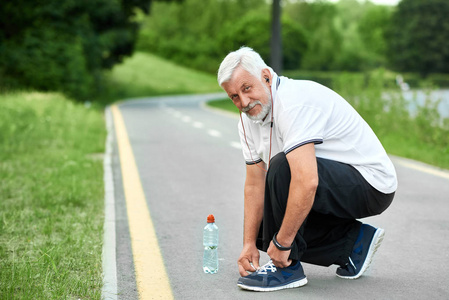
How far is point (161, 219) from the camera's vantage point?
633cm

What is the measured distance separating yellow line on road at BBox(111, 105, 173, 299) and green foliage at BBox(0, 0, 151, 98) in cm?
2005

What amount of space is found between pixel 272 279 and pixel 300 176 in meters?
0.76

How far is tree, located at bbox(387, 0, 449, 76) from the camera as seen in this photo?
7775 centimetres

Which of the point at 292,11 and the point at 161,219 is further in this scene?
the point at 292,11

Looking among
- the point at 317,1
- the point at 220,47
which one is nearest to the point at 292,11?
the point at 317,1

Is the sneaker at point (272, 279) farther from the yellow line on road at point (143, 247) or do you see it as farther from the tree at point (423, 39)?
the tree at point (423, 39)

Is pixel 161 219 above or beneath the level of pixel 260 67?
beneath

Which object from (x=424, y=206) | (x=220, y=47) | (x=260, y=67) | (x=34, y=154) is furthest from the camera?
(x=220, y=47)

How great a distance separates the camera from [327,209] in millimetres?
3951

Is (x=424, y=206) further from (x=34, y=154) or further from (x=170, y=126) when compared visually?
(x=170, y=126)

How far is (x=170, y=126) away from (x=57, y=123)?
160 inches

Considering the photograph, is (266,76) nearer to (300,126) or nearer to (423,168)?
(300,126)

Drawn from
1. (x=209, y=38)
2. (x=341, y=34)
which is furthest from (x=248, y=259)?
(x=341, y=34)

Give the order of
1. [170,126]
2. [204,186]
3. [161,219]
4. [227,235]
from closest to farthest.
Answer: [227,235]
[161,219]
[204,186]
[170,126]
